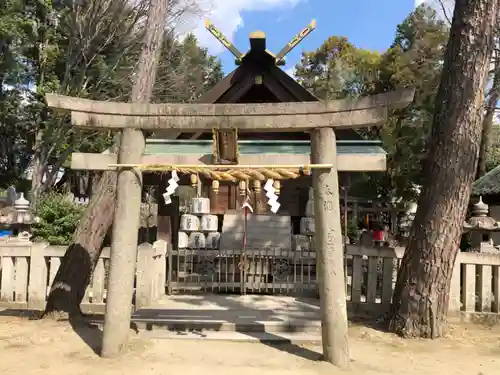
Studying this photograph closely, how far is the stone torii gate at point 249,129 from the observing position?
4.92 metres

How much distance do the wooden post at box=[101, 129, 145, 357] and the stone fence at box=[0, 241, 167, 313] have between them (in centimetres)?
227

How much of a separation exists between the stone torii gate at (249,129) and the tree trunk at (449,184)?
1.71 m

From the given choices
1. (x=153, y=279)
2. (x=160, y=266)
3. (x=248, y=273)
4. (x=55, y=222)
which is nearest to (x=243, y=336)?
(x=153, y=279)

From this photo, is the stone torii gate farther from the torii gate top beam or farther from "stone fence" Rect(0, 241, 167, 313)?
"stone fence" Rect(0, 241, 167, 313)

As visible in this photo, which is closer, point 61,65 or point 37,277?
point 37,277

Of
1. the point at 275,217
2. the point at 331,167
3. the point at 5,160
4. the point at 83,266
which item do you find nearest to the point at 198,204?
the point at 275,217

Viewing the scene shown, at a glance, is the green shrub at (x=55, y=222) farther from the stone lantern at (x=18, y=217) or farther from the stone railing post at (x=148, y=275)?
the stone railing post at (x=148, y=275)

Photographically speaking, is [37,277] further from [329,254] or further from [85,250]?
[329,254]

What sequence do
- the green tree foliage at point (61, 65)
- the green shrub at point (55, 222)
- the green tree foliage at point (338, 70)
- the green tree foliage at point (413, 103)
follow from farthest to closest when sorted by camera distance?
the green tree foliage at point (338, 70) < the green tree foliage at point (413, 103) < the green tree foliage at point (61, 65) < the green shrub at point (55, 222)

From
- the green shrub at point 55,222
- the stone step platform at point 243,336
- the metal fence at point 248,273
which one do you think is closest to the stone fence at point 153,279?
the metal fence at point 248,273

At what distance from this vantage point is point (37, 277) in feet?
24.2

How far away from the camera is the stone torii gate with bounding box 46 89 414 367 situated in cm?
492

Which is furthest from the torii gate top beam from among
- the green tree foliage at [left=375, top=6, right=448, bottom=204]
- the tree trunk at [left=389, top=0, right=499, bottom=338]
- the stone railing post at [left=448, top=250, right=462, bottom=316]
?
the green tree foliage at [left=375, top=6, right=448, bottom=204]

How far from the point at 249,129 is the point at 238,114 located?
0.21m
